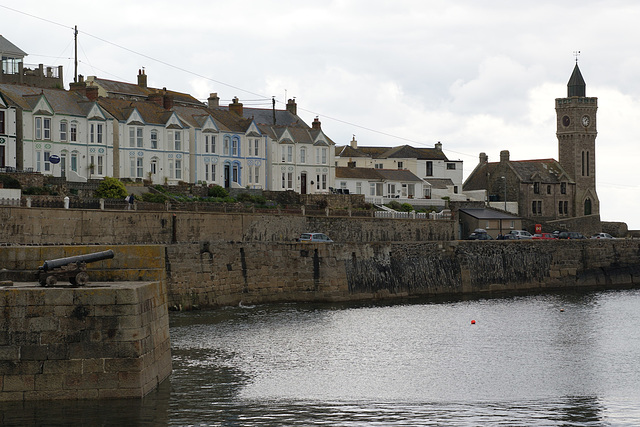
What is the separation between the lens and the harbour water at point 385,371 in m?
24.8

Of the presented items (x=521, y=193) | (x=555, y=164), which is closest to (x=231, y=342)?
(x=521, y=193)

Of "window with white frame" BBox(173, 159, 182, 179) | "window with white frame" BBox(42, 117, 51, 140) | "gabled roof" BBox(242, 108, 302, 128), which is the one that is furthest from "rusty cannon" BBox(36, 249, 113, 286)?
"gabled roof" BBox(242, 108, 302, 128)

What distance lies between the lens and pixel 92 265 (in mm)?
24984

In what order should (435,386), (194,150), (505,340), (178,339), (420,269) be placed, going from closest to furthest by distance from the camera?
(435,386), (178,339), (505,340), (420,269), (194,150)

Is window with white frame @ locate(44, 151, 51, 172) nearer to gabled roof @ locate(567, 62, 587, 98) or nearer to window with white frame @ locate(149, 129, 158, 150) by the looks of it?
window with white frame @ locate(149, 129, 158, 150)

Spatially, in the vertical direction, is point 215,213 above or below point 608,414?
above

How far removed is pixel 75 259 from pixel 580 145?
88.3 meters

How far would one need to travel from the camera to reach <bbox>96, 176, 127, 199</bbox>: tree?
204ft

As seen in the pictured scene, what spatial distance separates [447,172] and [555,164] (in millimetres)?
11804

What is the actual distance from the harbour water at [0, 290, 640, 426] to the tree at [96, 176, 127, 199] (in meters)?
15.0

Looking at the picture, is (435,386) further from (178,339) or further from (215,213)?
(215,213)

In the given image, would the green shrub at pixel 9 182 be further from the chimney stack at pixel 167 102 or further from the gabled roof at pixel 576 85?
the gabled roof at pixel 576 85

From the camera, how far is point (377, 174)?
306ft

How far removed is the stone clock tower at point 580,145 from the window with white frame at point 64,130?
57.6 meters
